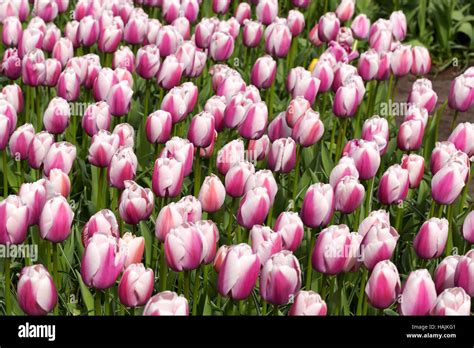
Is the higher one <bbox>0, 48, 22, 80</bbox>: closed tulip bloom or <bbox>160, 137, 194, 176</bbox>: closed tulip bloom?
<bbox>0, 48, 22, 80</bbox>: closed tulip bloom

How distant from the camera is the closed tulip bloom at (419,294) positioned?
2.96 m

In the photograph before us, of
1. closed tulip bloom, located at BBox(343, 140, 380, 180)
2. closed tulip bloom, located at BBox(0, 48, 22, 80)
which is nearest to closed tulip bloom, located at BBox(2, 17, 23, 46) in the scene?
closed tulip bloom, located at BBox(0, 48, 22, 80)

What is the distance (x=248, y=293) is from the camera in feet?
10.3

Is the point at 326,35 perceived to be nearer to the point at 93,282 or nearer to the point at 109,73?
the point at 109,73

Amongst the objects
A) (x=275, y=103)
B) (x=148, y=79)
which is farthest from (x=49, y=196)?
(x=275, y=103)

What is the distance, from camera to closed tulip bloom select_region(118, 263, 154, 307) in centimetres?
309

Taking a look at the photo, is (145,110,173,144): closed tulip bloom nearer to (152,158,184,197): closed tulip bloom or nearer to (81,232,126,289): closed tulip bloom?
(152,158,184,197): closed tulip bloom

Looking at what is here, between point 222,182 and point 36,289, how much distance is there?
5.40 feet

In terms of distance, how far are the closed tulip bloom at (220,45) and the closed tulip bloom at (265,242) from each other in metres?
2.27

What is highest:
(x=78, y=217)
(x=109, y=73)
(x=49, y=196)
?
(x=109, y=73)

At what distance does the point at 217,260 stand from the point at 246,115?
3.32ft

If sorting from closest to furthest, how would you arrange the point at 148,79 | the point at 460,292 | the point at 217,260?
the point at 460,292 < the point at 217,260 < the point at 148,79

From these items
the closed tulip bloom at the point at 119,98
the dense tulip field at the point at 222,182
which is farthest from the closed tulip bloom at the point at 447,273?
the closed tulip bloom at the point at 119,98

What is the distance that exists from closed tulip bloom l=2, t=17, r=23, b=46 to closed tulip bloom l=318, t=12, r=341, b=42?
1.77m
